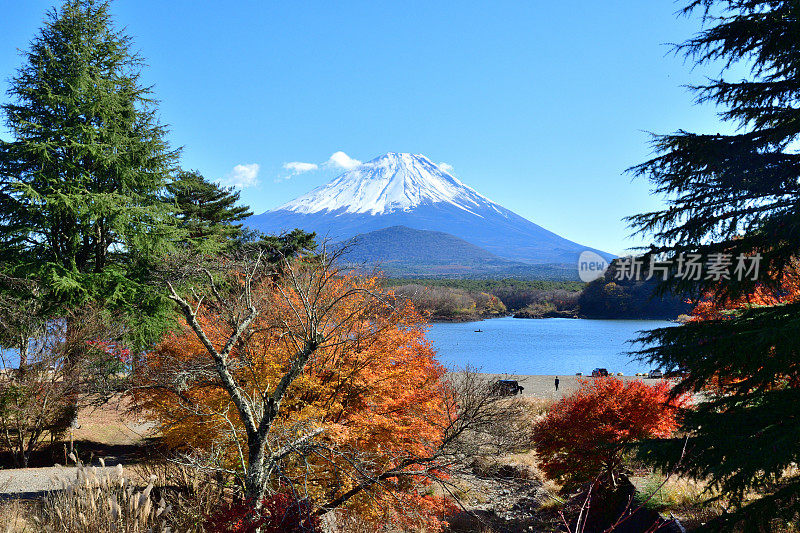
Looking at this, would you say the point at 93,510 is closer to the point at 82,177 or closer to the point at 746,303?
the point at 746,303

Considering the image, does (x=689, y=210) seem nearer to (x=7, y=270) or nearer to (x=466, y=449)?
(x=466, y=449)

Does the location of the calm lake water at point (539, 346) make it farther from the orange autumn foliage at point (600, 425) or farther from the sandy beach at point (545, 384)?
the orange autumn foliage at point (600, 425)

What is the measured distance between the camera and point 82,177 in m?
17.0

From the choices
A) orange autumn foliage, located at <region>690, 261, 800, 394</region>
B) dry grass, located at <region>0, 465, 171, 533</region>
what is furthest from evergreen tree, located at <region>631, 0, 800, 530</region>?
dry grass, located at <region>0, 465, 171, 533</region>

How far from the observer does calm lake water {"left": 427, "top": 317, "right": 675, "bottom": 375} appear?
43594mm

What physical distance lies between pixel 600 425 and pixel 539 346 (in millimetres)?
45663

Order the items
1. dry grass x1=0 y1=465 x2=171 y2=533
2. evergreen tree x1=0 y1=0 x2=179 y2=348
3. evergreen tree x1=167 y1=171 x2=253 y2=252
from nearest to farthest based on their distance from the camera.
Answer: dry grass x1=0 y1=465 x2=171 y2=533 → evergreen tree x1=0 y1=0 x2=179 y2=348 → evergreen tree x1=167 y1=171 x2=253 y2=252

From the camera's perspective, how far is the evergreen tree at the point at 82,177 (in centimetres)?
1642

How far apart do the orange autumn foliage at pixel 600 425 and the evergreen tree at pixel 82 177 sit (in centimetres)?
1410

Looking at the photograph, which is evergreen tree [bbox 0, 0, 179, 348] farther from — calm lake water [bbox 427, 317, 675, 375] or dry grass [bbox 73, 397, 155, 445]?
calm lake water [bbox 427, 317, 675, 375]

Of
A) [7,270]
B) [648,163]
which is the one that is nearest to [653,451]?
[648,163]

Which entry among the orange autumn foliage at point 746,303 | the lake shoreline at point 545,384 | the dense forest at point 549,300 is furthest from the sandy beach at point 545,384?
the dense forest at point 549,300

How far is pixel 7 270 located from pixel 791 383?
20.2m

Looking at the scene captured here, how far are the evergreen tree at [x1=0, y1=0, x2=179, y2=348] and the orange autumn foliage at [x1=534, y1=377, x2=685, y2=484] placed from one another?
555 inches
